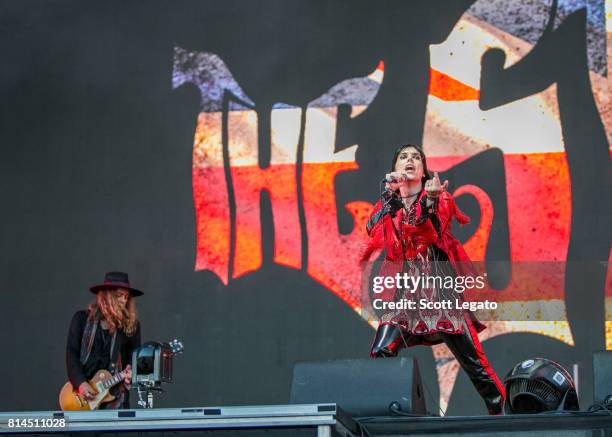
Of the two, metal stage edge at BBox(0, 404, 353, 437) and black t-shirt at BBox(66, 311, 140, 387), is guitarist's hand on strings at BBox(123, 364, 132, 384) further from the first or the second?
metal stage edge at BBox(0, 404, 353, 437)

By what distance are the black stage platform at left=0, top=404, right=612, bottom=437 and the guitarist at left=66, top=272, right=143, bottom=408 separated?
2.25m

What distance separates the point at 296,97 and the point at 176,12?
3.30 feet

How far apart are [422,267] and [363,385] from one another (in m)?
1.22

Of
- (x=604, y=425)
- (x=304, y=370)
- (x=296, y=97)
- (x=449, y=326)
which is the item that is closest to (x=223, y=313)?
(x=296, y=97)

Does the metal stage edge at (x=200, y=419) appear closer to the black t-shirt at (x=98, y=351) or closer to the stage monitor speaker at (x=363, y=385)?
the stage monitor speaker at (x=363, y=385)

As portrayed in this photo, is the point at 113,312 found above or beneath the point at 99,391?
above

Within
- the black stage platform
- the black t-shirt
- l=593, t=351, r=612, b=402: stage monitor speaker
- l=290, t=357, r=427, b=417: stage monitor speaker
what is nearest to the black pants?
l=290, t=357, r=427, b=417: stage monitor speaker

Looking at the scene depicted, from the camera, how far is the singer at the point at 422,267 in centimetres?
454

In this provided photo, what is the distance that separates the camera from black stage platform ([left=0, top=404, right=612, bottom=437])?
3.00 metres

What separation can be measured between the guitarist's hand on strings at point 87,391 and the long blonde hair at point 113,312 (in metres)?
0.31

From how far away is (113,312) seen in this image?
5.59 meters

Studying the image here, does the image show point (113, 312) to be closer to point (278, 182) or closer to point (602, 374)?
point (278, 182)

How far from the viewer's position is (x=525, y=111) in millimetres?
6426

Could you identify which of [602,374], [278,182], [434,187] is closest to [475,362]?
[434,187]
